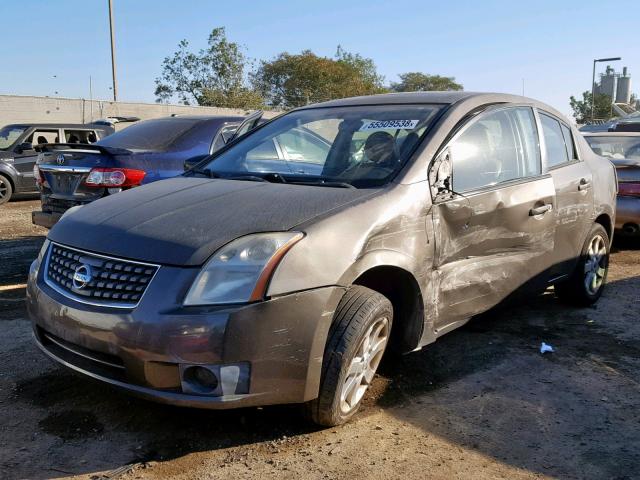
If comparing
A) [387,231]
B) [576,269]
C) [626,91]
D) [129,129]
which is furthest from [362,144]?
[626,91]

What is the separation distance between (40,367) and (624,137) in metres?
7.63

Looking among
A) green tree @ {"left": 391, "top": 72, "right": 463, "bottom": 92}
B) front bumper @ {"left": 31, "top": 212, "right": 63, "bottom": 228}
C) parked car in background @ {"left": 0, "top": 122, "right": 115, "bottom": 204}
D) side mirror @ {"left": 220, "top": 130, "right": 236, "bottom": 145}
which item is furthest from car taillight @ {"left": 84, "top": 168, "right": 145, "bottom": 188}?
green tree @ {"left": 391, "top": 72, "right": 463, "bottom": 92}

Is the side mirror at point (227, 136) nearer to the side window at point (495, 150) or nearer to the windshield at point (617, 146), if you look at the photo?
the side window at point (495, 150)

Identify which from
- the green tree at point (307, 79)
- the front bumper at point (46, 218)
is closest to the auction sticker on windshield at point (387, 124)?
the front bumper at point (46, 218)

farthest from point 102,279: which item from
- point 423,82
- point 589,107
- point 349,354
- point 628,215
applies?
point 423,82

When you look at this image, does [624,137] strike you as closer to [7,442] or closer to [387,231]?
[387,231]

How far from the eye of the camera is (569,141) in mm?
4961

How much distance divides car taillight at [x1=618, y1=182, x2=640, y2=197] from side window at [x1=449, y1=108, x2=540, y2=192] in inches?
133

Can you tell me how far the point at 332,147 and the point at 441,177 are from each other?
81cm

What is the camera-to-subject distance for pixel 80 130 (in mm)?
12633

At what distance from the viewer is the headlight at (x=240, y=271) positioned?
2.61 meters

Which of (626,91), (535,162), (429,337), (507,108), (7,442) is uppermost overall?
(626,91)

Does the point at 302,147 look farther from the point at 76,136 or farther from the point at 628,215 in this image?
the point at 76,136

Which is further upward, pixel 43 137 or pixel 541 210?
pixel 43 137
